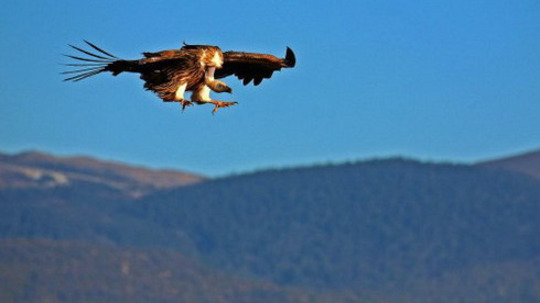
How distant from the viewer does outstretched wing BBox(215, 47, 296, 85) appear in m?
17.1

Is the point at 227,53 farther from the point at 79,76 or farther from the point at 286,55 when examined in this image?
the point at 79,76

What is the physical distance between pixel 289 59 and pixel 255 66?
44 centimetres

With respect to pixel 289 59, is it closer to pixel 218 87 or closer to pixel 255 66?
pixel 255 66

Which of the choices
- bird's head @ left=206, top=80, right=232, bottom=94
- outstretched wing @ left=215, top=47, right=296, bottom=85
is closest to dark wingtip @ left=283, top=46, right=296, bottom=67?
outstretched wing @ left=215, top=47, right=296, bottom=85

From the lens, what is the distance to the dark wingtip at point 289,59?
1753cm

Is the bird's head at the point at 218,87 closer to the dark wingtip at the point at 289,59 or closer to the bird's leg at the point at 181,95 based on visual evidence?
the bird's leg at the point at 181,95

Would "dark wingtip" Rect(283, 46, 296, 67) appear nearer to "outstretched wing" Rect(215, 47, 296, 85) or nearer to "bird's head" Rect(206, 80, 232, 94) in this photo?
"outstretched wing" Rect(215, 47, 296, 85)

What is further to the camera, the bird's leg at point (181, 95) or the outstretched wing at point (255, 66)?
the outstretched wing at point (255, 66)

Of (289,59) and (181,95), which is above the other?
(289,59)

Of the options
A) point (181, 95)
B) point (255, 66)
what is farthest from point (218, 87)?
point (255, 66)

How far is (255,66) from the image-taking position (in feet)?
57.8

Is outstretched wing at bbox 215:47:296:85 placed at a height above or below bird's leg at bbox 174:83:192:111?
above

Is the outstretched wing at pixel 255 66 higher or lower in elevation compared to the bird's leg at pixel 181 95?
higher

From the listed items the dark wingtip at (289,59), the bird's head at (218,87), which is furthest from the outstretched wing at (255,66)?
the bird's head at (218,87)
